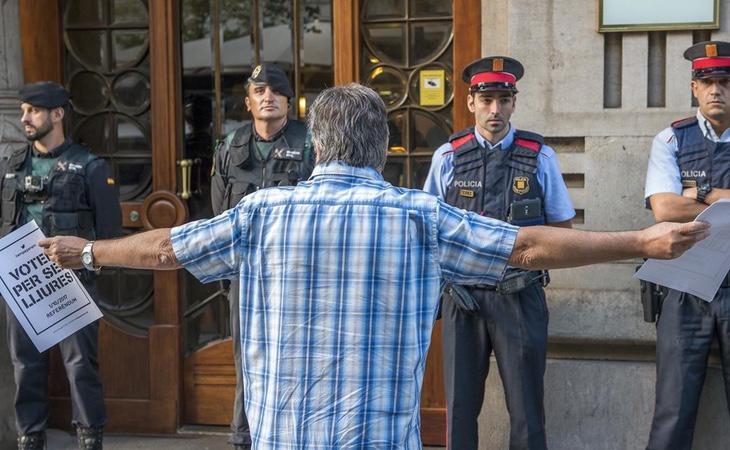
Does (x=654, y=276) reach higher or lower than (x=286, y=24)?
lower

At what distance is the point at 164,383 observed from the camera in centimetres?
615

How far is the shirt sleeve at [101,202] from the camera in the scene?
5512 millimetres

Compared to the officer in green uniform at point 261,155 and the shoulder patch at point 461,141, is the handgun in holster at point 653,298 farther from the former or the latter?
the officer in green uniform at point 261,155

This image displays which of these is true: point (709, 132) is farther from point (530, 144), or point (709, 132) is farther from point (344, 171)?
point (344, 171)

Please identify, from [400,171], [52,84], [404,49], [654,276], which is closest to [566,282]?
[400,171]

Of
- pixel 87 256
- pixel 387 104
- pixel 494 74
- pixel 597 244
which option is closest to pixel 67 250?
pixel 87 256

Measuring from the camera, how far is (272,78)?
17.4 feet

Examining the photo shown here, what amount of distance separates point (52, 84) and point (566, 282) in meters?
2.84

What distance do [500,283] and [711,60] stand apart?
1364 millimetres

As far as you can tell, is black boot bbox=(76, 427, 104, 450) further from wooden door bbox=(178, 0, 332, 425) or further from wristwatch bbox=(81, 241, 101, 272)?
wristwatch bbox=(81, 241, 101, 272)

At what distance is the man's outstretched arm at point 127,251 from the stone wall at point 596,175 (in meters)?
2.85

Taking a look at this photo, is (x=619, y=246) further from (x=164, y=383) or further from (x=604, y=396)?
(x=164, y=383)

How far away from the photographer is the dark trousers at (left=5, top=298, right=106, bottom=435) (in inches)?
216

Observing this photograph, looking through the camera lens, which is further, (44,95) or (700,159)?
(44,95)
